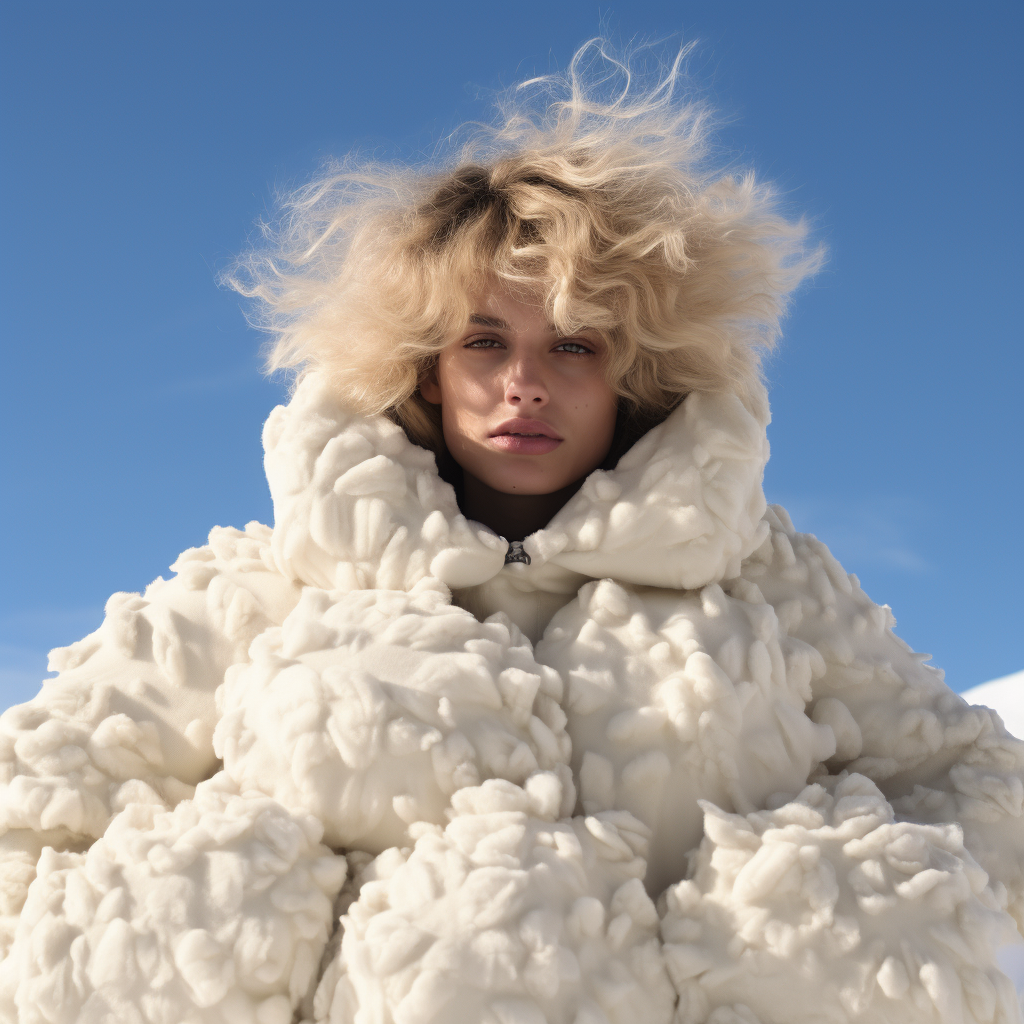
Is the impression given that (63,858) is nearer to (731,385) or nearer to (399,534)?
(399,534)

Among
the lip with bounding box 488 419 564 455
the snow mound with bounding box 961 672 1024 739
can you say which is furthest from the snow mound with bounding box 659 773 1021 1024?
the snow mound with bounding box 961 672 1024 739

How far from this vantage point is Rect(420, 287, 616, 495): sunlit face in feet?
6.45

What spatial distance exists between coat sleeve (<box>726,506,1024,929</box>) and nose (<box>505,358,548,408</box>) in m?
0.49

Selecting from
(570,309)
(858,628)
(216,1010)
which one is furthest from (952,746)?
(216,1010)

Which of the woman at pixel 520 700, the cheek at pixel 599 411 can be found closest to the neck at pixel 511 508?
the woman at pixel 520 700

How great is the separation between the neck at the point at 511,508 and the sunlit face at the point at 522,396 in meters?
0.08

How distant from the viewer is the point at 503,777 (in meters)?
1.60

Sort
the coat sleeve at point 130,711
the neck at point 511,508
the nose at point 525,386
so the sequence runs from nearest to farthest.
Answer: the coat sleeve at point 130,711
the nose at point 525,386
the neck at point 511,508

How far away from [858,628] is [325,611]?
98 centimetres

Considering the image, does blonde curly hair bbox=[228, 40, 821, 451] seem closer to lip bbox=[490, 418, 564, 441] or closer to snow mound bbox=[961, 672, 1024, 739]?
lip bbox=[490, 418, 564, 441]

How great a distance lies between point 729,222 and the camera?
208cm

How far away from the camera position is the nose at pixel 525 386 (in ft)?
6.40

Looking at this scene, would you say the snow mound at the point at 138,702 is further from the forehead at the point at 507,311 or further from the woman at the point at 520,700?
the forehead at the point at 507,311

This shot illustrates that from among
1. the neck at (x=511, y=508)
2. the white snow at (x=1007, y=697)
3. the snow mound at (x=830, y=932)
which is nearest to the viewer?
the snow mound at (x=830, y=932)
